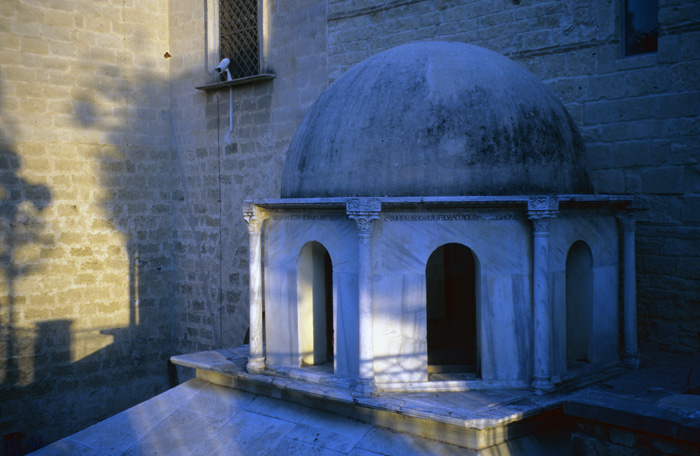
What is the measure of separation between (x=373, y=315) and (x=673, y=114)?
4335 mm

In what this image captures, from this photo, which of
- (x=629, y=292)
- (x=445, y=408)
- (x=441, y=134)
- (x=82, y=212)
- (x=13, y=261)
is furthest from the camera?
(x=82, y=212)

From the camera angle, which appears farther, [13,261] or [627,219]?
[13,261]

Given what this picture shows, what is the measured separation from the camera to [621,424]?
5066 millimetres

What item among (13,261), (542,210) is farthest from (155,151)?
(542,210)

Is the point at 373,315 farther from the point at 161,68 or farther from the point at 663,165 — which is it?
the point at 161,68

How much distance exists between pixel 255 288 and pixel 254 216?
786 mm

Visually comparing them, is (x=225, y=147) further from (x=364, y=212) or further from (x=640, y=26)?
(x=640, y=26)

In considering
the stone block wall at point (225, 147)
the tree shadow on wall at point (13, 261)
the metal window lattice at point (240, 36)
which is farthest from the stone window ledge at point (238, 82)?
the tree shadow on wall at point (13, 261)

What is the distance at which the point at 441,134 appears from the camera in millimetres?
6344

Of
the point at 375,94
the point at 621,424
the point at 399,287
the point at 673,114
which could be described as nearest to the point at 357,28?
the point at 375,94

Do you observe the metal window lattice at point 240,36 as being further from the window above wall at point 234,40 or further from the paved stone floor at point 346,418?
the paved stone floor at point 346,418

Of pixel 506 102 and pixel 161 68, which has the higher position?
pixel 161 68

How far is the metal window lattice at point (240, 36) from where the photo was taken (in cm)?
1197

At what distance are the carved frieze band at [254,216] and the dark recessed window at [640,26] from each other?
4834 mm
